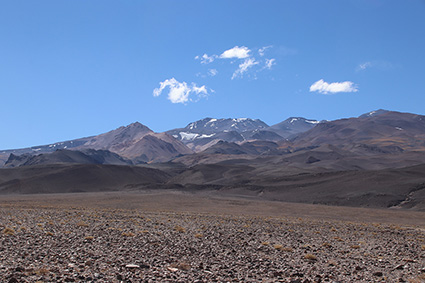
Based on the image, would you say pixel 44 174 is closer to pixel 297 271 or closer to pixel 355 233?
pixel 355 233

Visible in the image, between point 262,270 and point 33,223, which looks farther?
point 33,223

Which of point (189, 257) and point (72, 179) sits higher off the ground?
point (72, 179)

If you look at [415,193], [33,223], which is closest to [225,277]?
[33,223]

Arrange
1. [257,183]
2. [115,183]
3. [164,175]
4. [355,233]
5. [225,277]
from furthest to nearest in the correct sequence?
1. [164,175]
2. [115,183]
3. [257,183]
4. [355,233]
5. [225,277]

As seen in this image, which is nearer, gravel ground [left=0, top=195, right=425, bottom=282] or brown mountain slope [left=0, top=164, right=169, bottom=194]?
gravel ground [left=0, top=195, right=425, bottom=282]

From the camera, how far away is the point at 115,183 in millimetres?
102062

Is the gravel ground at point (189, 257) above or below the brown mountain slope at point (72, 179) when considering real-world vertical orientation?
below

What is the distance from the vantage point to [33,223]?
19078 millimetres

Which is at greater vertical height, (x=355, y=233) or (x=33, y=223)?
(x=33, y=223)

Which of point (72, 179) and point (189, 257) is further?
point (72, 179)

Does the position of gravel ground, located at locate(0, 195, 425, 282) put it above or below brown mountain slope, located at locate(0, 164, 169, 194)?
below

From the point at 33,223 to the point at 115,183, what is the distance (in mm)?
84625

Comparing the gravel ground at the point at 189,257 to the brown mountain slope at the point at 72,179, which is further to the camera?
the brown mountain slope at the point at 72,179

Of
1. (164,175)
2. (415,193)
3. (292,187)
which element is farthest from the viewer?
(164,175)
